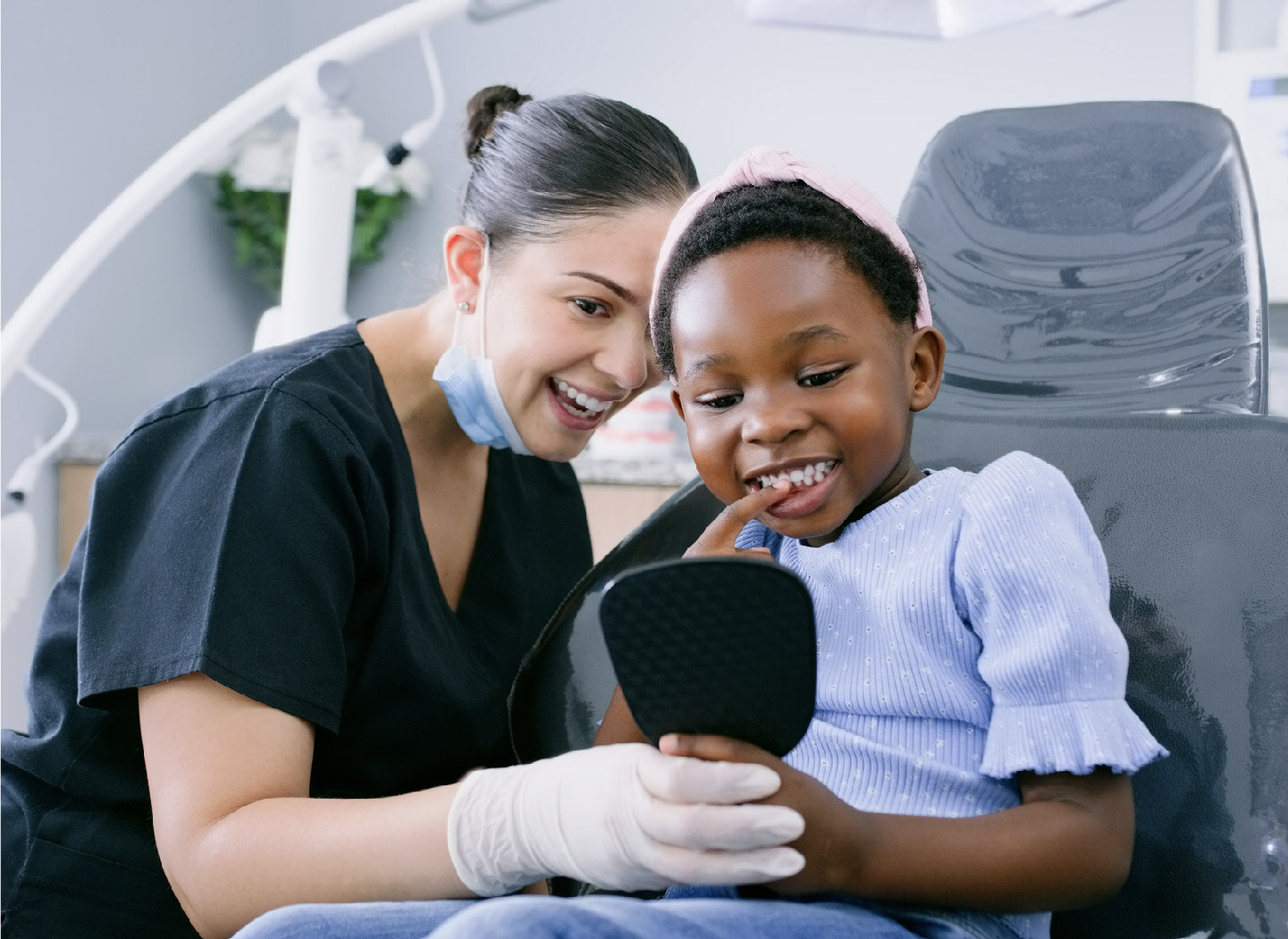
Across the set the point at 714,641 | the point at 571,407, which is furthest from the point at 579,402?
the point at 714,641

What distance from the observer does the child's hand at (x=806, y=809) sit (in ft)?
2.05

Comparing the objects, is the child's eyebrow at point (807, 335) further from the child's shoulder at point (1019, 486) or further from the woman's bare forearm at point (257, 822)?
the woman's bare forearm at point (257, 822)

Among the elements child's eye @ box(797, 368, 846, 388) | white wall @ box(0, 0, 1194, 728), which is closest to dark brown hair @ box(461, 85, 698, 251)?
child's eye @ box(797, 368, 846, 388)

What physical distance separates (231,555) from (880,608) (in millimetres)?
495

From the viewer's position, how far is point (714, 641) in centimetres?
57

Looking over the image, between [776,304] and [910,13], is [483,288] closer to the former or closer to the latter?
[776,304]

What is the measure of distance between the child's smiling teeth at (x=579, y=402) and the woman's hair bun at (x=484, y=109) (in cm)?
31

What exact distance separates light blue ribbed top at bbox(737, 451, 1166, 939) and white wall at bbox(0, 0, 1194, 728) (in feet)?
4.94

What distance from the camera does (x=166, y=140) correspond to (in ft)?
8.61

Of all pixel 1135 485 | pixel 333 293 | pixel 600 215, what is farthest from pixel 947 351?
pixel 333 293

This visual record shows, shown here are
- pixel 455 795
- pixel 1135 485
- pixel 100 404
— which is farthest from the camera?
pixel 100 404

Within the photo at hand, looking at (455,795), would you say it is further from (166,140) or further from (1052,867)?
(166,140)

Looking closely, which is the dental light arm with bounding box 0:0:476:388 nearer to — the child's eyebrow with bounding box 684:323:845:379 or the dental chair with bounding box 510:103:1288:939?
the dental chair with bounding box 510:103:1288:939

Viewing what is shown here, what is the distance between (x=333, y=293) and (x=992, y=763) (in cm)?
135
